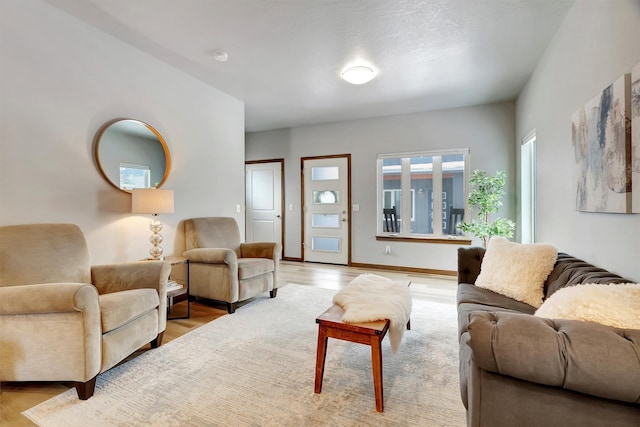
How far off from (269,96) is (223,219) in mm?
1836

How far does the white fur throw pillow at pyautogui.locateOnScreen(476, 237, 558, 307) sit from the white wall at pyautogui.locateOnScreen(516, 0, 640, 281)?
0.94ft

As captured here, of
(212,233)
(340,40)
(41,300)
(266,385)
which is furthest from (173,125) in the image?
(266,385)

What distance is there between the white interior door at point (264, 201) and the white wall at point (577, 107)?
427 centimetres

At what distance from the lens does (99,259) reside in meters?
2.60

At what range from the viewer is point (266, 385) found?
1.81 metres

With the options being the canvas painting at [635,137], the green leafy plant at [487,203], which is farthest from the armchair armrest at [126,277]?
the green leafy plant at [487,203]

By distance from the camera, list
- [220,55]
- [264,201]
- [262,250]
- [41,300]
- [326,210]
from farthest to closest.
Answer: [264,201]
[326,210]
[262,250]
[220,55]
[41,300]

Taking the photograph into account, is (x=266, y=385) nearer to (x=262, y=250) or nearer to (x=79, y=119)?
(x=262, y=250)

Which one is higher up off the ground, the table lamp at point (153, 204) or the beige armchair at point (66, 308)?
the table lamp at point (153, 204)

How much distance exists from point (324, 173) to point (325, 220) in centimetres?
90

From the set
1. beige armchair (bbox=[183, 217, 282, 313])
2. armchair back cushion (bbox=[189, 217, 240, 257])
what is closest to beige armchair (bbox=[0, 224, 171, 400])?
beige armchair (bbox=[183, 217, 282, 313])

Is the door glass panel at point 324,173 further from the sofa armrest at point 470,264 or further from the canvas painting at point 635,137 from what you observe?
the canvas painting at point 635,137

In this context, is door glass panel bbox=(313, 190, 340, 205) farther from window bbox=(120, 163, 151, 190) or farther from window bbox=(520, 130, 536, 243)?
window bbox=(120, 163, 151, 190)

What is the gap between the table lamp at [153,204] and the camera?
8.73ft
